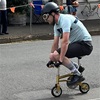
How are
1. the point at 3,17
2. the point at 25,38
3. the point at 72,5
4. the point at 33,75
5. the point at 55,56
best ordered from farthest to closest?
the point at 72,5 < the point at 3,17 < the point at 25,38 < the point at 33,75 < the point at 55,56

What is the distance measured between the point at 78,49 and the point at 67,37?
0.33 metres

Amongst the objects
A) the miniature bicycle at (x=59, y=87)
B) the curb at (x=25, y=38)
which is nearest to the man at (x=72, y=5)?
the curb at (x=25, y=38)

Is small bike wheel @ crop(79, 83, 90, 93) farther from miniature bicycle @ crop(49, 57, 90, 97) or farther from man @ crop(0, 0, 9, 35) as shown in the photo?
man @ crop(0, 0, 9, 35)

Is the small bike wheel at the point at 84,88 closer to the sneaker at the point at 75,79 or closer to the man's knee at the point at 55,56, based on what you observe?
the sneaker at the point at 75,79

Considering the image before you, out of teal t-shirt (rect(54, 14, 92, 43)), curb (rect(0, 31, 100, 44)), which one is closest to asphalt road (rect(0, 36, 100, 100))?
teal t-shirt (rect(54, 14, 92, 43))

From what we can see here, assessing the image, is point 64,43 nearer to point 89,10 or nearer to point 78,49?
point 78,49

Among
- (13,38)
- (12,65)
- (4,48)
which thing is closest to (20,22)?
(13,38)

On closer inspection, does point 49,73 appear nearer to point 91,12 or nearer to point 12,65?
point 12,65

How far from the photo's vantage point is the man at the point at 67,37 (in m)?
6.56

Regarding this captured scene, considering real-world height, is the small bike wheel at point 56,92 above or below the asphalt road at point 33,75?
above

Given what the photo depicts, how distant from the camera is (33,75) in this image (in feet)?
27.8

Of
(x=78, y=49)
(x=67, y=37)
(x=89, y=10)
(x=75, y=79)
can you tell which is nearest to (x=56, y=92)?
(x=75, y=79)

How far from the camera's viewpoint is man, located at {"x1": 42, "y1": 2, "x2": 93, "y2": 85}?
6.56 m

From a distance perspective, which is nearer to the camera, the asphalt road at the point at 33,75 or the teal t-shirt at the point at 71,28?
the teal t-shirt at the point at 71,28
